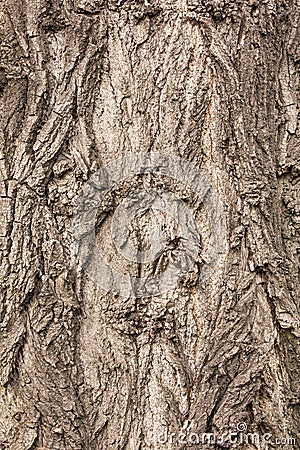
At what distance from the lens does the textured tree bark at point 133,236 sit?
6.05ft

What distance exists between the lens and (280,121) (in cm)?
200

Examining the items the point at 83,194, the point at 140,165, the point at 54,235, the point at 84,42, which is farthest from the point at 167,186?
the point at 84,42
